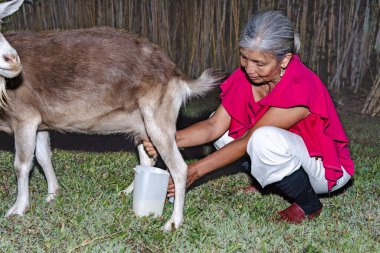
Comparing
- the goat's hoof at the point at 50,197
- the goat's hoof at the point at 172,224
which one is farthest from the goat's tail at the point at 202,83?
the goat's hoof at the point at 50,197

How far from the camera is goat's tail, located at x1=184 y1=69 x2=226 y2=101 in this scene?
4582 millimetres

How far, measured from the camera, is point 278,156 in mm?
4176

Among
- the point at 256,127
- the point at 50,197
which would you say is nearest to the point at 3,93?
the point at 50,197

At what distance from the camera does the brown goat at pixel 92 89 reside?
4.40 meters

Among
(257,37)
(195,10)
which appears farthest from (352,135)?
(257,37)

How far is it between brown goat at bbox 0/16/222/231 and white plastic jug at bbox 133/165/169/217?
151 millimetres

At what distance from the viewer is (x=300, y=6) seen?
366 inches

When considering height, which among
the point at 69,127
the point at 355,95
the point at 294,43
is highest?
the point at 294,43

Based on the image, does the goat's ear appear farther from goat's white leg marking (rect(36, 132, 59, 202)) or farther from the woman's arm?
the woman's arm

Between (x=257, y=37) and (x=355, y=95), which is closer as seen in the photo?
(x=257, y=37)

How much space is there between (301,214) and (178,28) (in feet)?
19.7

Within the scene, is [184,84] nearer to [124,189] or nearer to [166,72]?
[166,72]

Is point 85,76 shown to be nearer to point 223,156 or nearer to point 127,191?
point 127,191

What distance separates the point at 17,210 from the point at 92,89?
951 millimetres
